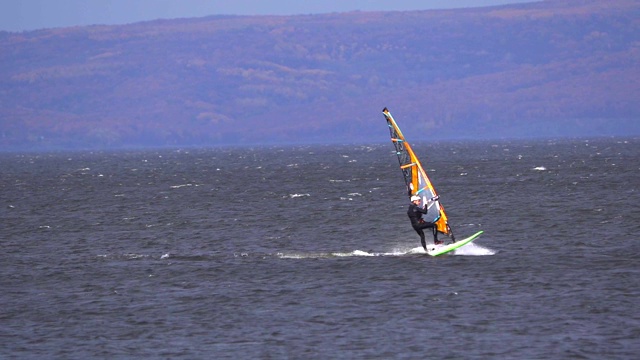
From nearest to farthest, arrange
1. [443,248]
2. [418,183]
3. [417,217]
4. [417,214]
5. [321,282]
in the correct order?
[321,282]
[417,214]
[417,217]
[443,248]
[418,183]

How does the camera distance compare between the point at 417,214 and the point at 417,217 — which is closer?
the point at 417,214

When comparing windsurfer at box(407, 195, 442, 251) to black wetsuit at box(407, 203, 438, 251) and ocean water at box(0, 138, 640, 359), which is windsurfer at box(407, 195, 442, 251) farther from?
ocean water at box(0, 138, 640, 359)

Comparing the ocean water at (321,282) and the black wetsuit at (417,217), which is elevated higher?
the black wetsuit at (417,217)

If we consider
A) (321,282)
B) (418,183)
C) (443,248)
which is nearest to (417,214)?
(443,248)

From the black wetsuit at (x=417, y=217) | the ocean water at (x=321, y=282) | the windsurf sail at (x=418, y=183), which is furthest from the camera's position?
the windsurf sail at (x=418, y=183)

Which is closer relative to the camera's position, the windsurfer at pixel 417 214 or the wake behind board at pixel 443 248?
the windsurfer at pixel 417 214

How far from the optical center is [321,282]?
38375 mm

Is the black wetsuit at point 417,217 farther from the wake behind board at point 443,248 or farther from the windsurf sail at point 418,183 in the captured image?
the windsurf sail at point 418,183

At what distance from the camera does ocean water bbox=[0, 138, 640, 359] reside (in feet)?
97.6

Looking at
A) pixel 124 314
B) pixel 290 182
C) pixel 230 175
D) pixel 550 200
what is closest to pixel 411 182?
pixel 124 314

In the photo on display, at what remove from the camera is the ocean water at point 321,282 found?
97.6ft

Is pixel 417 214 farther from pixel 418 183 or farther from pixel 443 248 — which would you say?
pixel 418 183

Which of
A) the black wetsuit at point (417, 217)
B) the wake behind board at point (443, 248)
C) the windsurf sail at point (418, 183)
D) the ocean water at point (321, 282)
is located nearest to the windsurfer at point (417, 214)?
the black wetsuit at point (417, 217)

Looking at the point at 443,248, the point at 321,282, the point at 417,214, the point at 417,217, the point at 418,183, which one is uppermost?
the point at 418,183
